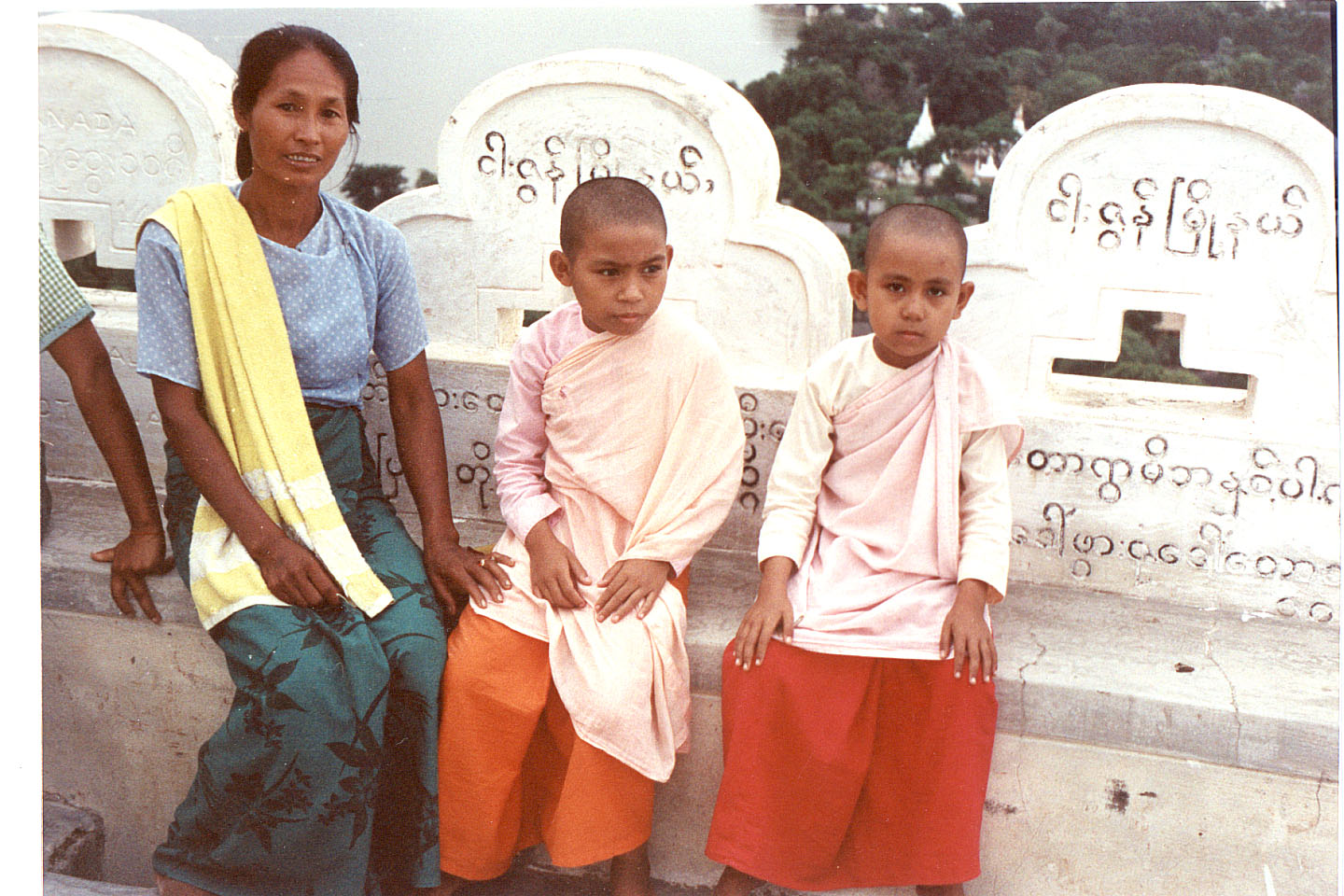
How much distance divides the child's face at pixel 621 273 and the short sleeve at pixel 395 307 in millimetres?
471

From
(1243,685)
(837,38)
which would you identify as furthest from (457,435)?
(837,38)

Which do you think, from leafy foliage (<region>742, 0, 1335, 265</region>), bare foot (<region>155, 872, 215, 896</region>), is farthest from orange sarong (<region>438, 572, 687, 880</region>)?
leafy foliage (<region>742, 0, 1335, 265</region>)

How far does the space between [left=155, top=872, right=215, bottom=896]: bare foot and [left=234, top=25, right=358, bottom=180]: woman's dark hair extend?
1678 mm

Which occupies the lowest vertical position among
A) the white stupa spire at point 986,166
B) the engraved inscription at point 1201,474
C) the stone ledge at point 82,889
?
the stone ledge at point 82,889

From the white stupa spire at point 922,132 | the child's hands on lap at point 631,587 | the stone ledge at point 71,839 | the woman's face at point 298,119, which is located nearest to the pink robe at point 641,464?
the child's hands on lap at point 631,587

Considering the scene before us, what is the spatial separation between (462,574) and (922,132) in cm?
554

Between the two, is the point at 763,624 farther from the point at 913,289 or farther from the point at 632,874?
the point at 913,289

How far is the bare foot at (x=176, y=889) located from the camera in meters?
2.39

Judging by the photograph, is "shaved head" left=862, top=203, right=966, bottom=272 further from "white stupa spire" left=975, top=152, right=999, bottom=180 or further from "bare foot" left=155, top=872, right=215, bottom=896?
"white stupa spire" left=975, top=152, right=999, bottom=180

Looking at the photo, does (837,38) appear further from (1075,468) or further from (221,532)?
(221,532)

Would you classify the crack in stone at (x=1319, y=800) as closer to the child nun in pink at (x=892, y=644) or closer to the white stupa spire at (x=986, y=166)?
the child nun in pink at (x=892, y=644)

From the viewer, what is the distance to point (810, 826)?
7.57 feet

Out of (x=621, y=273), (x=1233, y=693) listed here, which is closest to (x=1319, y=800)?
(x=1233, y=693)

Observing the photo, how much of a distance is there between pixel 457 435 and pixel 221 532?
0.78 m
